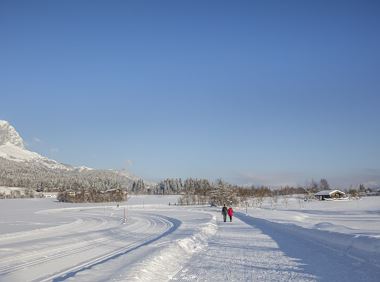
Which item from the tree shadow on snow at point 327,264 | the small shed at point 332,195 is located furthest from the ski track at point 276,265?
the small shed at point 332,195

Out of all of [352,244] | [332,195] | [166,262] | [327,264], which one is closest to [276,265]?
[327,264]

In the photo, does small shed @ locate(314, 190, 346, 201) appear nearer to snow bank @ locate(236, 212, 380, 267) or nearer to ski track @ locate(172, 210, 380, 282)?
snow bank @ locate(236, 212, 380, 267)

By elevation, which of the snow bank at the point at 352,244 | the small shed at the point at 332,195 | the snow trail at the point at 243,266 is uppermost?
the small shed at the point at 332,195

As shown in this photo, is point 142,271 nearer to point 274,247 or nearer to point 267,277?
point 267,277

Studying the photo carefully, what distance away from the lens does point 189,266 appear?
42.7ft

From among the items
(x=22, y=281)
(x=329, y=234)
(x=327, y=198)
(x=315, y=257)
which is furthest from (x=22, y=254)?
(x=327, y=198)

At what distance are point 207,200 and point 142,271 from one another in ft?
328

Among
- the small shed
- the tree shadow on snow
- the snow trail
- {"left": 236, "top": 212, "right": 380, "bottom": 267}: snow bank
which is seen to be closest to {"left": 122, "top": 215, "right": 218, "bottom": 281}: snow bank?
the snow trail

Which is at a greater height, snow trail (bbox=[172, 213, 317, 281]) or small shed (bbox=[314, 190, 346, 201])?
small shed (bbox=[314, 190, 346, 201])

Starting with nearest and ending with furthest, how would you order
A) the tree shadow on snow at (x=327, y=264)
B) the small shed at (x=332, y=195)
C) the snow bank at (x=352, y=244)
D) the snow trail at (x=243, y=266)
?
the tree shadow on snow at (x=327, y=264) → the snow trail at (x=243, y=266) → the snow bank at (x=352, y=244) → the small shed at (x=332, y=195)

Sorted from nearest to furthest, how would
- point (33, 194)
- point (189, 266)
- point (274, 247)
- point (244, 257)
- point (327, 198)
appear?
point (189, 266) → point (244, 257) → point (274, 247) → point (327, 198) → point (33, 194)

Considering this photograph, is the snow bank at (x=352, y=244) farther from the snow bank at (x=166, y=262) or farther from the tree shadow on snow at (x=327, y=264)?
the snow bank at (x=166, y=262)

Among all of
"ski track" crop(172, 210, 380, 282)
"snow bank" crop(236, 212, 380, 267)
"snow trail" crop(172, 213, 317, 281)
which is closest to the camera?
"ski track" crop(172, 210, 380, 282)

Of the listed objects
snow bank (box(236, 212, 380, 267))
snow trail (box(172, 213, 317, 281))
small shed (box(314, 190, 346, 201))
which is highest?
small shed (box(314, 190, 346, 201))
